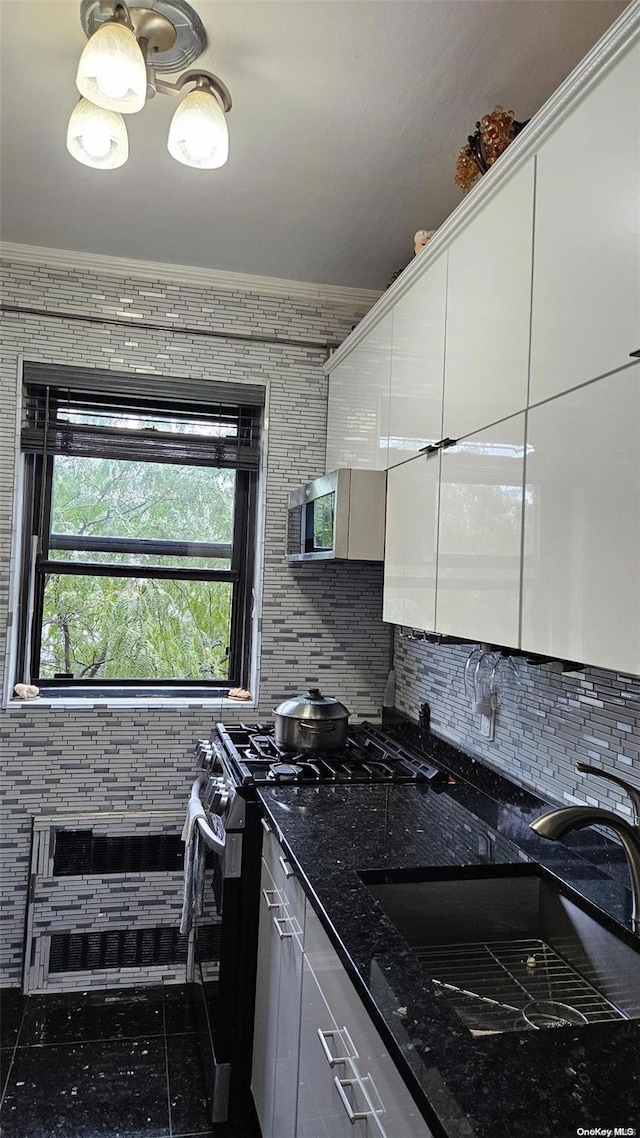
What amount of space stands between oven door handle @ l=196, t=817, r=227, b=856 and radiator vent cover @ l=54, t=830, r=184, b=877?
2.12ft

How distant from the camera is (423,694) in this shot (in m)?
2.85

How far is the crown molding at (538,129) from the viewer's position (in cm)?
120

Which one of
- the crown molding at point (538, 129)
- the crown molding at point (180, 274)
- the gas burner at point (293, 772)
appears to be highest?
the crown molding at point (180, 274)

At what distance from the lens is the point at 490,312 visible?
65.7 inches

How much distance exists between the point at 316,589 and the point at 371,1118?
7.10 feet

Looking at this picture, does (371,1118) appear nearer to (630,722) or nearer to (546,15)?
(630,722)

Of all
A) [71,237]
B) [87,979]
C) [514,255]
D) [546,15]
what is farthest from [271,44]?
[87,979]

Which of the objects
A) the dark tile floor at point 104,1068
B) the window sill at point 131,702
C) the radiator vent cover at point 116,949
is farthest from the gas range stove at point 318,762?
the dark tile floor at point 104,1068

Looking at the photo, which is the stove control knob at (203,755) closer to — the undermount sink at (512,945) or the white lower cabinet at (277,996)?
the white lower cabinet at (277,996)

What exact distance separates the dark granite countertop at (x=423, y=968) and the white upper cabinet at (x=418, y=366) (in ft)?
3.22

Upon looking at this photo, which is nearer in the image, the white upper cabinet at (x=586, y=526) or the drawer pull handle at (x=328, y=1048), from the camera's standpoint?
the white upper cabinet at (x=586, y=526)

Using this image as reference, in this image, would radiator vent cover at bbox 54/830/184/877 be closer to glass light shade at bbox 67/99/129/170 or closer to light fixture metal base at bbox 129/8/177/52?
glass light shade at bbox 67/99/129/170

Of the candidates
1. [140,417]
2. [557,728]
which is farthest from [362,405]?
[557,728]

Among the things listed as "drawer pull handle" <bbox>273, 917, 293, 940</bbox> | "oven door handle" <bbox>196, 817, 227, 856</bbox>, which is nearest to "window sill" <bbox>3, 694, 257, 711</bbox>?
"oven door handle" <bbox>196, 817, 227, 856</bbox>
